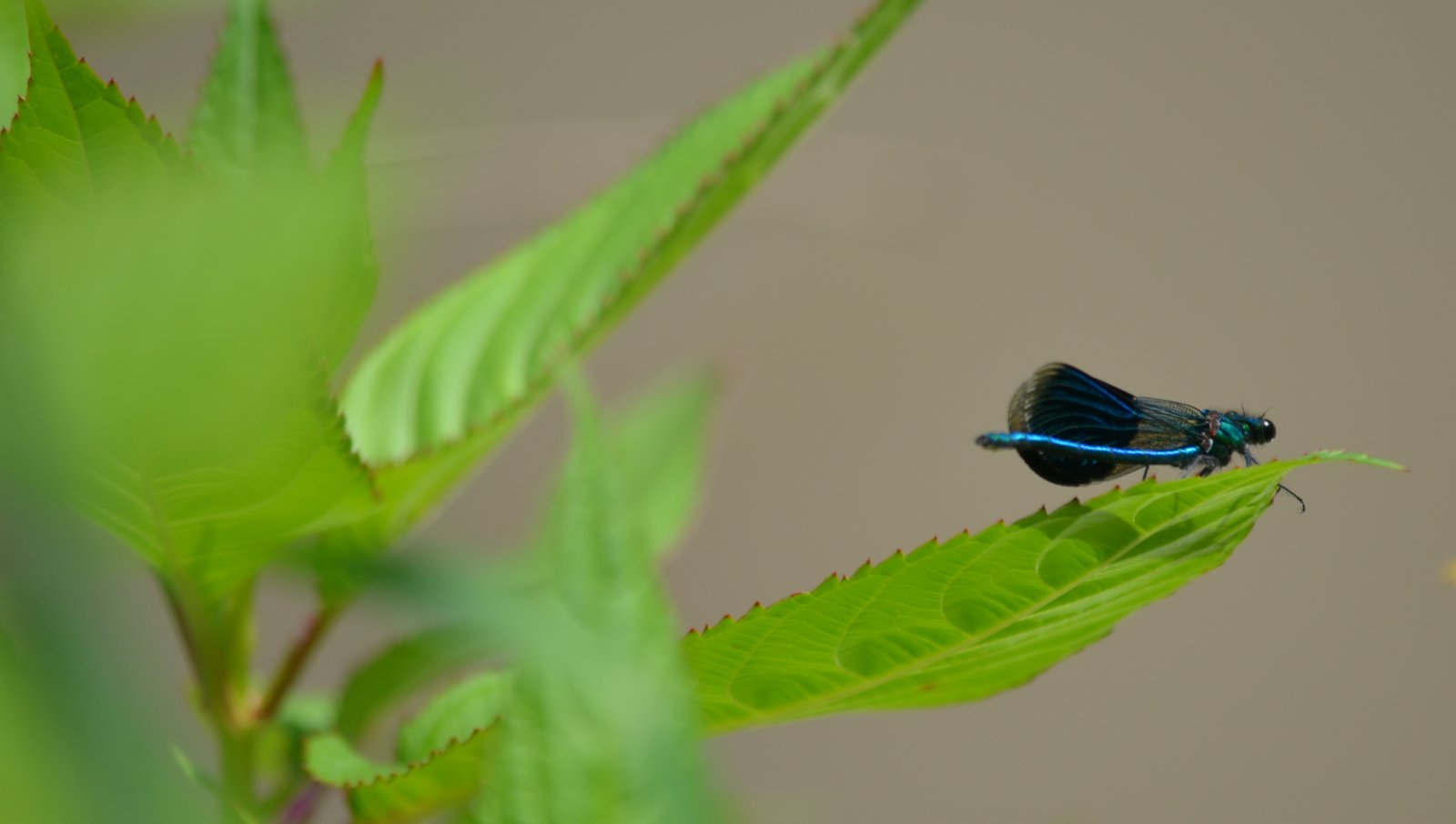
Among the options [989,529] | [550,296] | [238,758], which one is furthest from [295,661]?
[989,529]

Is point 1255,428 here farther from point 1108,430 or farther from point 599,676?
point 599,676

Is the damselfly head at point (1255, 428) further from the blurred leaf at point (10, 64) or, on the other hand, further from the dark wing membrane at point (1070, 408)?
the blurred leaf at point (10, 64)

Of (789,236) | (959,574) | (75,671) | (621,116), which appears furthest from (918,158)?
(75,671)

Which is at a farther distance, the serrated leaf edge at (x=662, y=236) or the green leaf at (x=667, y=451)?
the green leaf at (x=667, y=451)

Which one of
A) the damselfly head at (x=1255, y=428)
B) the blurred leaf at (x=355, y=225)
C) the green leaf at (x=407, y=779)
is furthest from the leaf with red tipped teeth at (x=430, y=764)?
the damselfly head at (x=1255, y=428)

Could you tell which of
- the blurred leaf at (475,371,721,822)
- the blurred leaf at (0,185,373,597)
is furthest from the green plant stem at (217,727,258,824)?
the blurred leaf at (475,371,721,822)
